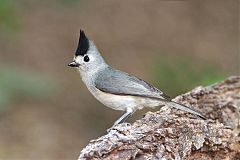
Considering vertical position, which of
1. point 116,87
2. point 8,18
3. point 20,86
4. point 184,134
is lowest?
point 184,134

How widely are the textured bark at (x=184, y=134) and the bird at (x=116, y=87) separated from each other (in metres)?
0.13

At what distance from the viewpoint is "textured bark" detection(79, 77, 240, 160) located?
151 inches

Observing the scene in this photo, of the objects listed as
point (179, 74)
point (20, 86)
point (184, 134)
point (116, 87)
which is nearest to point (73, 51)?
point (20, 86)

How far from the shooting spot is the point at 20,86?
8.02m

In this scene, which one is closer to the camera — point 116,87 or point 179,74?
point 116,87

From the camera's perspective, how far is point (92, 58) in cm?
526

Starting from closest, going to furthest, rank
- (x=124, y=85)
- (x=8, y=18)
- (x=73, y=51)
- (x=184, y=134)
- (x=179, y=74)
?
(x=184, y=134)
(x=124, y=85)
(x=8, y=18)
(x=179, y=74)
(x=73, y=51)

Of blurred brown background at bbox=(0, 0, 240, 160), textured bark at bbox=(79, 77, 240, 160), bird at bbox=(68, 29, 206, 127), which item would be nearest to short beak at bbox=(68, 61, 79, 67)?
bird at bbox=(68, 29, 206, 127)

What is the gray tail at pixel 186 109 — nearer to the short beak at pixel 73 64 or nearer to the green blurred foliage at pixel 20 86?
the short beak at pixel 73 64

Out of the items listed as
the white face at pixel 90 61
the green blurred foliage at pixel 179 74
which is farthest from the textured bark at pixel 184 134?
the green blurred foliage at pixel 179 74

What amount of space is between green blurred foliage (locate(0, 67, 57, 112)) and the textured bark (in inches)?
129

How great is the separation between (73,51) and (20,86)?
2.33 metres

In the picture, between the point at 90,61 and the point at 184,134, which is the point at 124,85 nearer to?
the point at 90,61

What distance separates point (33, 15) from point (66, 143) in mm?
3555
